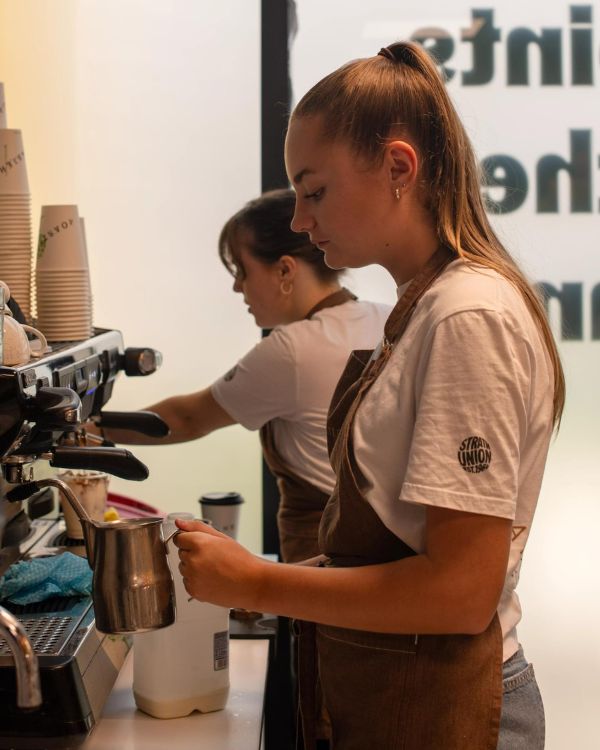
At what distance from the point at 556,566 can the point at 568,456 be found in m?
0.29

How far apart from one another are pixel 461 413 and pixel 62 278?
3.43 ft

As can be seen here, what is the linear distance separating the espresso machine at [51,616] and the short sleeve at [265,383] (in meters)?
0.41

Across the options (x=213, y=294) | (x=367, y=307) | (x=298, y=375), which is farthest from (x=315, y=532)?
(x=213, y=294)

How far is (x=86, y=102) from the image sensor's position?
110 inches

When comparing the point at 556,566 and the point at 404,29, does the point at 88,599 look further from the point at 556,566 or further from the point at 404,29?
the point at 404,29

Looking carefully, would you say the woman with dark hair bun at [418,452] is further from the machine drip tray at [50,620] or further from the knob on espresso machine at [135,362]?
the knob on espresso machine at [135,362]

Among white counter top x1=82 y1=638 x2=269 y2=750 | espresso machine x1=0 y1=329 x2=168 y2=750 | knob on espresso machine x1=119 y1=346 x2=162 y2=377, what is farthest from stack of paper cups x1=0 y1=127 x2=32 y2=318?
white counter top x1=82 y1=638 x2=269 y2=750

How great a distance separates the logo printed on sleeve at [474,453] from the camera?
3.11ft

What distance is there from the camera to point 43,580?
152 centimetres

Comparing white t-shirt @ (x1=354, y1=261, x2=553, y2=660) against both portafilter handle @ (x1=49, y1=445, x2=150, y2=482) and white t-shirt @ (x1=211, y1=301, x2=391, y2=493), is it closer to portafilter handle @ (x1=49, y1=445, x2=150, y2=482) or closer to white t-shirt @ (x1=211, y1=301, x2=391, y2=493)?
portafilter handle @ (x1=49, y1=445, x2=150, y2=482)

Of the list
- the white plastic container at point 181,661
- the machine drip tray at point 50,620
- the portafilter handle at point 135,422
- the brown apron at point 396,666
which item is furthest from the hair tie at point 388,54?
the portafilter handle at point 135,422

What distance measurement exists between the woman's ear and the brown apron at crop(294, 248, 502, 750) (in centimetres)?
8

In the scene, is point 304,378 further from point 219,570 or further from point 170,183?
point 170,183

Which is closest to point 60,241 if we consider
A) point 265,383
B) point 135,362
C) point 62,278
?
point 62,278
